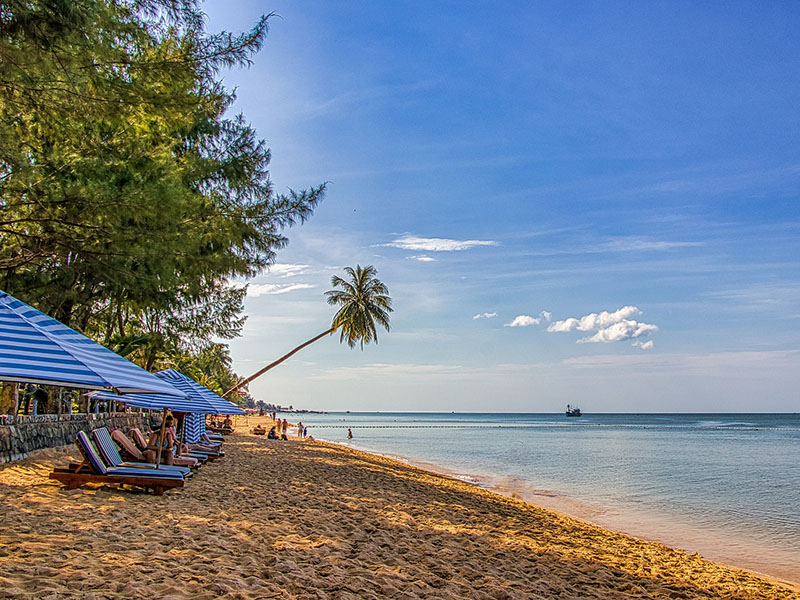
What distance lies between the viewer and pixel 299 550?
246 inches

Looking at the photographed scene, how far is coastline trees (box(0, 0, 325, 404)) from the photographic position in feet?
20.2

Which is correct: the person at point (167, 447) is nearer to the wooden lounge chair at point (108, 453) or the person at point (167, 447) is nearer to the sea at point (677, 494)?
the wooden lounge chair at point (108, 453)

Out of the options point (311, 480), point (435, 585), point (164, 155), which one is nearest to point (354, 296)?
point (311, 480)

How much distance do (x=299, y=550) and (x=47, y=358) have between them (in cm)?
381

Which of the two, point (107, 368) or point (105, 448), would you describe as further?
point (105, 448)

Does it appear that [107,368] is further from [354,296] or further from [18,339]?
[354,296]

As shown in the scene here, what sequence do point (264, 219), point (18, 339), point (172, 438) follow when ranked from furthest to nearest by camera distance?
point (264, 219)
point (172, 438)
point (18, 339)

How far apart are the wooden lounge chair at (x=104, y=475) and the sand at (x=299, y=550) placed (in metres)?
0.19

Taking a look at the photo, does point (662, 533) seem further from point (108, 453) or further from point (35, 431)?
point (35, 431)

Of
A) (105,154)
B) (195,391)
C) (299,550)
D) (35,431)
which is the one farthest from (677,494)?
(105,154)

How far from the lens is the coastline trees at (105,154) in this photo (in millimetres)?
6148

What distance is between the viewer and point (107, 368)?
414 centimetres

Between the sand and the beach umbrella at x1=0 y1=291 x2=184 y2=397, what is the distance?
157 cm

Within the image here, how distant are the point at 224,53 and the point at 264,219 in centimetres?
525
